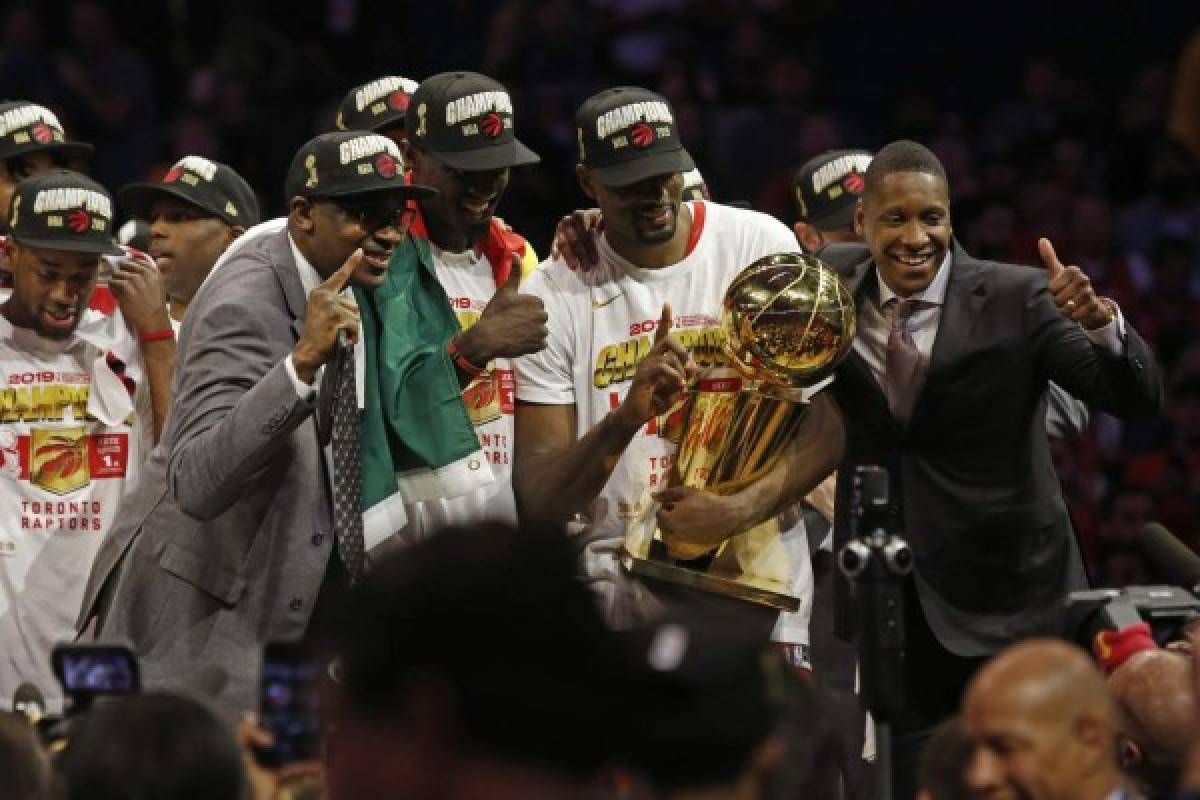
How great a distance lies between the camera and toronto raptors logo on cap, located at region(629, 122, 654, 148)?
557cm

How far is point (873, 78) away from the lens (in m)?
11.5

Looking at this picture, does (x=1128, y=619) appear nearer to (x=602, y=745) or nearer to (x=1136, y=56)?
(x=602, y=745)

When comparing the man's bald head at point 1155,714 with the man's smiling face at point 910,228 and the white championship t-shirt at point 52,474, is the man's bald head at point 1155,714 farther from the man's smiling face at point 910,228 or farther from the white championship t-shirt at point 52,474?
the white championship t-shirt at point 52,474

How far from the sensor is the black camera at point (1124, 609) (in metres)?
4.56

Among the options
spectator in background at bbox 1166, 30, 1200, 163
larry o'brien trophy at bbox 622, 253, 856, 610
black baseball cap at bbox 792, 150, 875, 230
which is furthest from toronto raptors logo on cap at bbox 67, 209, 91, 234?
spectator in background at bbox 1166, 30, 1200, 163

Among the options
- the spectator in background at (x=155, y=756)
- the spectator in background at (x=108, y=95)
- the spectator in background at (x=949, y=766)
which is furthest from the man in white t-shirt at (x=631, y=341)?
the spectator in background at (x=108, y=95)

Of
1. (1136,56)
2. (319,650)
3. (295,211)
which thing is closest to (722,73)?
(1136,56)

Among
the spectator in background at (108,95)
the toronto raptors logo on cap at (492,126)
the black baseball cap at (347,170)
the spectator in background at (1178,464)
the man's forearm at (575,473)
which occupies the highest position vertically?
the spectator in background at (108,95)

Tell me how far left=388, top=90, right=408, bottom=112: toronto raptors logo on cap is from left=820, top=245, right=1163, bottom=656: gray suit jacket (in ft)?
5.55

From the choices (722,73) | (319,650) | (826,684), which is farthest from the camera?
(722,73)

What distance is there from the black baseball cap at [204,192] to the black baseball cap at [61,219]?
0.66m

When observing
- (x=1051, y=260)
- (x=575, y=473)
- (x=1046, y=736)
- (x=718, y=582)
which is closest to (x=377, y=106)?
(x=575, y=473)

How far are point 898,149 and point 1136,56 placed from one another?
6.40 metres

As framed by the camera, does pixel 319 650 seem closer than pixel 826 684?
Yes
